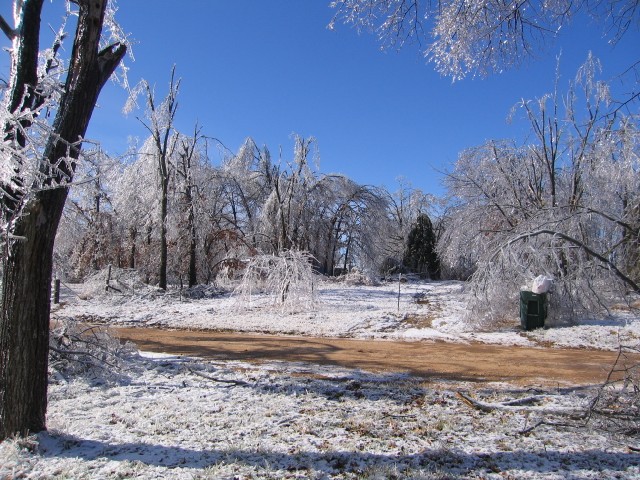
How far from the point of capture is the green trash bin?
1325 centimetres

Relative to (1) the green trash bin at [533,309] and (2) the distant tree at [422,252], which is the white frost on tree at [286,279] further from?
(2) the distant tree at [422,252]

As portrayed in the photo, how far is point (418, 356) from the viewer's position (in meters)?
9.63

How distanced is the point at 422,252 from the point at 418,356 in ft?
88.8

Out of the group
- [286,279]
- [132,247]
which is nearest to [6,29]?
[286,279]

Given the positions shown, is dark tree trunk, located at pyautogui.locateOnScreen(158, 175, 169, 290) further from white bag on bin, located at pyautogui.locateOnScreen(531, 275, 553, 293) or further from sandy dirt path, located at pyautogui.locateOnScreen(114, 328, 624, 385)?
white bag on bin, located at pyautogui.locateOnScreen(531, 275, 553, 293)

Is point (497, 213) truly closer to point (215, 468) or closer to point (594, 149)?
point (594, 149)

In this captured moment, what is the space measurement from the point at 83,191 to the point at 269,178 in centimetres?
2609

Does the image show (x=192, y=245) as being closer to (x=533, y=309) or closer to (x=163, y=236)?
(x=163, y=236)

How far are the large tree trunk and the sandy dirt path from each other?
4.82 m

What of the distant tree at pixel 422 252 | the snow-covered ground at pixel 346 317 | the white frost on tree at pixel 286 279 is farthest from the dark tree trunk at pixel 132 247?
the distant tree at pixel 422 252

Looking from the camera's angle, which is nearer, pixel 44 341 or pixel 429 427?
pixel 44 341

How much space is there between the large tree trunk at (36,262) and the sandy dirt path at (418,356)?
15.8 feet

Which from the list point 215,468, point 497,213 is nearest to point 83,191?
point 215,468

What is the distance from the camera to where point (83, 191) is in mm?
4277
